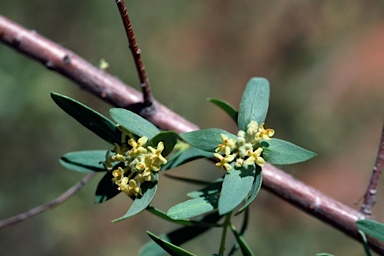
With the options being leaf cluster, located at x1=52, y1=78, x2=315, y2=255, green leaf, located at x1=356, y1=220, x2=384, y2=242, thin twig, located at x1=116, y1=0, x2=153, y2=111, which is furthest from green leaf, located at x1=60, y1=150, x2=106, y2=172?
green leaf, located at x1=356, y1=220, x2=384, y2=242

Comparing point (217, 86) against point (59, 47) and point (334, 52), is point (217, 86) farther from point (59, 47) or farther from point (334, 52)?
point (59, 47)

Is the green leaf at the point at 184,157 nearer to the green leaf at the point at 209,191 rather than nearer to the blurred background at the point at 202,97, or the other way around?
the green leaf at the point at 209,191

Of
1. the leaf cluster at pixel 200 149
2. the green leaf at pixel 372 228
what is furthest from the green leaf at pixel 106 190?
the green leaf at pixel 372 228

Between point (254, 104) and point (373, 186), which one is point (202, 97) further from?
point (254, 104)

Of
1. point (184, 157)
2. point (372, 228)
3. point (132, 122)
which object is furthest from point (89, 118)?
Result: point (372, 228)

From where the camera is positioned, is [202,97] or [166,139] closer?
[166,139]

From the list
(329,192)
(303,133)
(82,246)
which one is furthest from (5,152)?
(329,192)
